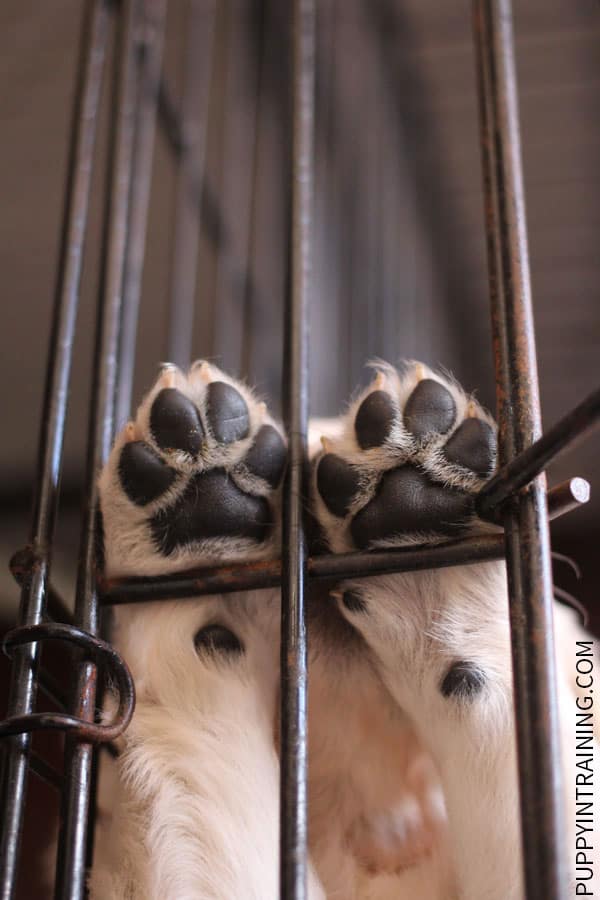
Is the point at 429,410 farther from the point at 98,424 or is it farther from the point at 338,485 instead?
the point at 98,424

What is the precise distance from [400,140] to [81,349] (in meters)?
0.70

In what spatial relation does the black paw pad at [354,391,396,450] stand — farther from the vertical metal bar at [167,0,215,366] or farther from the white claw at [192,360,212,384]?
the vertical metal bar at [167,0,215,366]

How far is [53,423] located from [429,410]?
26cm

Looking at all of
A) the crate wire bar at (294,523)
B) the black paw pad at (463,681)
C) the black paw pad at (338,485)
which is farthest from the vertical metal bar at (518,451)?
the black paw pad at (463,681)

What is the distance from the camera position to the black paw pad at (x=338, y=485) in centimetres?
59

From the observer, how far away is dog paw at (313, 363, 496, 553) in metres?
0.57

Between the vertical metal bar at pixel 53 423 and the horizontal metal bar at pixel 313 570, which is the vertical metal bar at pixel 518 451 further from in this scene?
the vertical metal bar at pixel 53 423

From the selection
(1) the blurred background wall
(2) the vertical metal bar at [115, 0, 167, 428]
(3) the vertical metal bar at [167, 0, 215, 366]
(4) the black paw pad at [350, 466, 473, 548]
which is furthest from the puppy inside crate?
(1) the blurred background wall

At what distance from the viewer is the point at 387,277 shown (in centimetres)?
167

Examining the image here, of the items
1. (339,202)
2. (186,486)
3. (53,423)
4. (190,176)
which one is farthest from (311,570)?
(339,202)

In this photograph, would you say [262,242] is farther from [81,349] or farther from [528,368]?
[528,368]

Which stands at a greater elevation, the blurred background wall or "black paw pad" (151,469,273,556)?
the blurred background wall

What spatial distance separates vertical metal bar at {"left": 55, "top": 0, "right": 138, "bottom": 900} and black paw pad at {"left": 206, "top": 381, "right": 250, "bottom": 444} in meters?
0.08

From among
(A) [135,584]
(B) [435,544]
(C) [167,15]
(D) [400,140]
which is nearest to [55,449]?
(A) [135,584]
